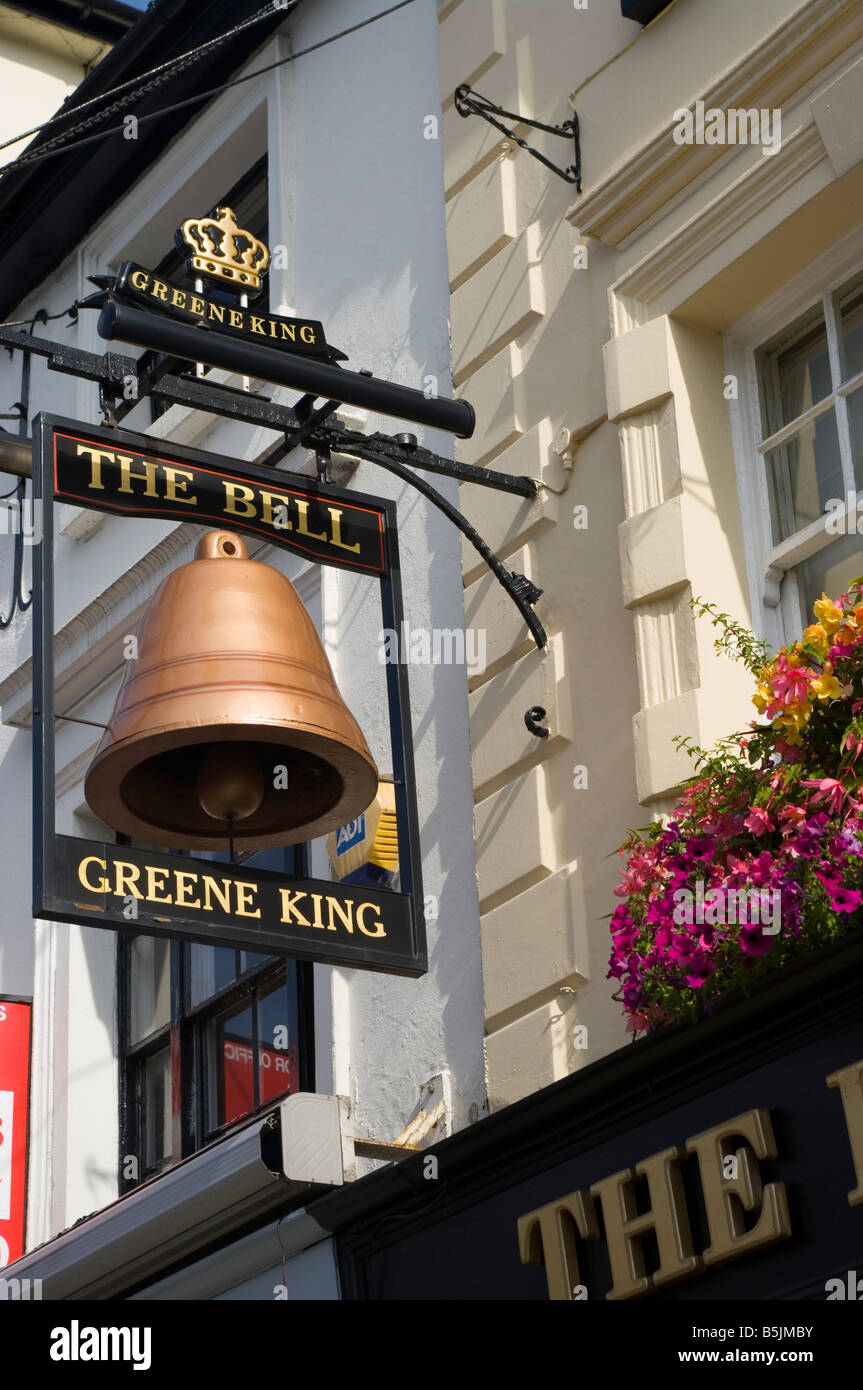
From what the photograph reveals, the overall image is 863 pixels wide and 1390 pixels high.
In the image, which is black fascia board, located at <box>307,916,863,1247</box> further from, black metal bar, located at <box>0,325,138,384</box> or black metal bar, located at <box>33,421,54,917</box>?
black metal bar, located at <box>0,325,138,384</box>

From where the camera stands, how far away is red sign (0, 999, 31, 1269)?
9734mm

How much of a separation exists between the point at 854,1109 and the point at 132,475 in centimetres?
299

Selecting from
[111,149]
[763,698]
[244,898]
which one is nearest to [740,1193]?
[763,698]

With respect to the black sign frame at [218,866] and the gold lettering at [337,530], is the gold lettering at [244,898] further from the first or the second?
the gold lettering at [337,530]

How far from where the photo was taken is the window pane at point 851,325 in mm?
7062

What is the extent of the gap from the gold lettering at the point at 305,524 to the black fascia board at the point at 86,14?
993 centimetres

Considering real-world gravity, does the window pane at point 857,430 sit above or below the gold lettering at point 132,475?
above

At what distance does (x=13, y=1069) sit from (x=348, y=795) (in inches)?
165

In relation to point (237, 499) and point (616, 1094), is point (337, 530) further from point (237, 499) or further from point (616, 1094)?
point (616, 1094)

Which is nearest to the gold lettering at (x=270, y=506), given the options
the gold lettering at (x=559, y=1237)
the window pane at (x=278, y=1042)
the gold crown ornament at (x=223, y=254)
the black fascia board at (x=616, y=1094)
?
the gold crown ornament at (x=223, y=254)

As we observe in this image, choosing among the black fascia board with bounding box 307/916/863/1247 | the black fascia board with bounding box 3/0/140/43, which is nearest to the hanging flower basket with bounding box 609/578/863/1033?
the black fascia board with bounding box 307/916/863/1247

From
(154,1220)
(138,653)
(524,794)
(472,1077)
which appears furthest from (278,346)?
(154,1220)

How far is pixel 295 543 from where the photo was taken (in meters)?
6.80
